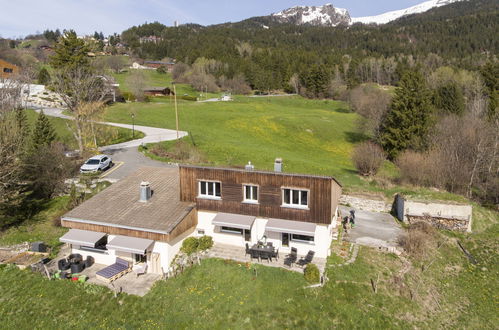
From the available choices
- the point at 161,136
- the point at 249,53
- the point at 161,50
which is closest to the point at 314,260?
the point at 161,136

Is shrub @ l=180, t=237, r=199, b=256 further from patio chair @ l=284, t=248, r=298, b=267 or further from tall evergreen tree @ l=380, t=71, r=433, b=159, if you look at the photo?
Answer: tall evergreen tree @ l=380, t=71, r=433, b=159

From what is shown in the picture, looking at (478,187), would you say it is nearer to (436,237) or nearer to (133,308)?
(436,237)

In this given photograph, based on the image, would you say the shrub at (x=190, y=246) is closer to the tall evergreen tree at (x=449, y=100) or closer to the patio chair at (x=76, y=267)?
the patio chair at (x=76, y=267)

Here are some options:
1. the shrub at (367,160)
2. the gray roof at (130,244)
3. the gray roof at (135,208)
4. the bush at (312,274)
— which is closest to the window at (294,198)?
the bush at (312,274)

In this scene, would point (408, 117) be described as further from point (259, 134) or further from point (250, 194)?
point (250, 194)

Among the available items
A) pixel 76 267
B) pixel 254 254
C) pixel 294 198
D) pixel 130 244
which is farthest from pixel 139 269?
pixel 294 198
